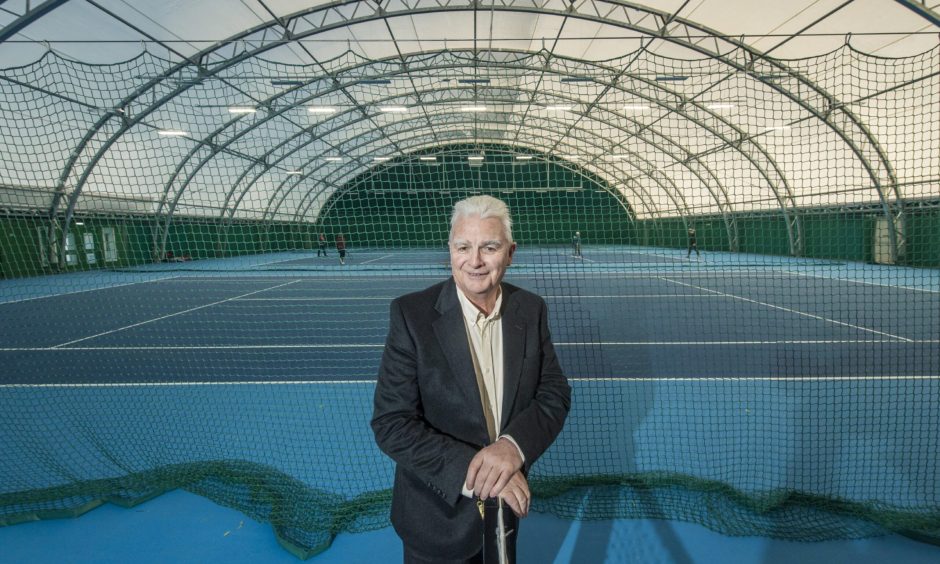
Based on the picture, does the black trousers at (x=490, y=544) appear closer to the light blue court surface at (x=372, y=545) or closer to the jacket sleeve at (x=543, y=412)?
the jacket sleeve at (x=543, y=412)

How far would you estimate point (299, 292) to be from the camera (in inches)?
562

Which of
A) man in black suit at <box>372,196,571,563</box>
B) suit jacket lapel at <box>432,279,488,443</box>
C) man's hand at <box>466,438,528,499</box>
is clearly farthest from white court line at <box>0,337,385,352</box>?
man's hand at <box>466,438,528,499</box>

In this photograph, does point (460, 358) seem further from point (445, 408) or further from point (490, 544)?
point (490, 544)

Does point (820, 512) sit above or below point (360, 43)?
below

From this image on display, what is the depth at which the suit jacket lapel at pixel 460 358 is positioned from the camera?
1.65 meters

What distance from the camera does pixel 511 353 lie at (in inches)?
68.0

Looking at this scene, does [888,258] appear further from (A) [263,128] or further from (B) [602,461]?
(A) [263,128]

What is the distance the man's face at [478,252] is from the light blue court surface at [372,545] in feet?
6.55

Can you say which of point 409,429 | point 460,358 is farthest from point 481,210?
point 409,429

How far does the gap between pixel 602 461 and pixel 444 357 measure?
2834 millimetres

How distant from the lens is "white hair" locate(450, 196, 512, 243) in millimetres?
1598

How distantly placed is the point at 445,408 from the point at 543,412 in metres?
0.34

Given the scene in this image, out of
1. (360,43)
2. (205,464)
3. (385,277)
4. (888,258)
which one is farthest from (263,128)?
(888,258)

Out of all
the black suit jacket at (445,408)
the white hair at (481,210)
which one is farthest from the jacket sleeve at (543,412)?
the white hair at (481,210)
